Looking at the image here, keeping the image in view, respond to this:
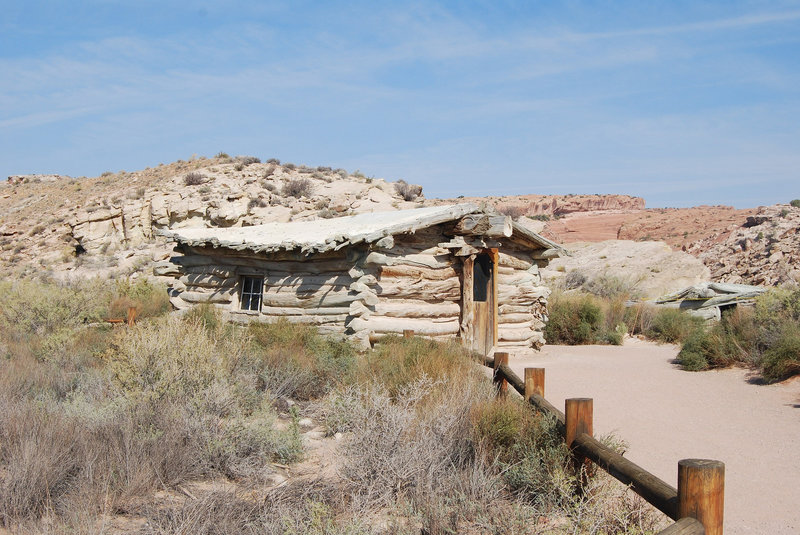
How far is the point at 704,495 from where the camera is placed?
312 centimetres

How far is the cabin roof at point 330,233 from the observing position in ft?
37.7

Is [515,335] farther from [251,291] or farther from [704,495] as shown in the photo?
[704,495]

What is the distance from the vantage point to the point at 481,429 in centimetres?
567

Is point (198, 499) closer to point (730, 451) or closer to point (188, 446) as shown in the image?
point (188, 446)

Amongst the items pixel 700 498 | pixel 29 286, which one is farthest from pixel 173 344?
pixel 29 286

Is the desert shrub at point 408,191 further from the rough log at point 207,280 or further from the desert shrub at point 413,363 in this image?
the desert shrub at point 413,363

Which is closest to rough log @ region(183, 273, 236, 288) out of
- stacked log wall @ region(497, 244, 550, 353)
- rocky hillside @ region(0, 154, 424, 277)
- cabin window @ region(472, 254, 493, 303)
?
cabin window @ region(472, 254, 493, 303)

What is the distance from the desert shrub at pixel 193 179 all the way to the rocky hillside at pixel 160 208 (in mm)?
59

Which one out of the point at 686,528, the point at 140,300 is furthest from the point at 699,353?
the point at 140,300

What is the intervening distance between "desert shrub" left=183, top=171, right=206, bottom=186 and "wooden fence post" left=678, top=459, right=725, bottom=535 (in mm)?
37607

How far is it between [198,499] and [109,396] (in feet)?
9.81

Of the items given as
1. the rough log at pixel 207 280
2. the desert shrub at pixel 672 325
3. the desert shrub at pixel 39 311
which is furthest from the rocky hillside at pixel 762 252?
the desert shrub at pixel 39 311

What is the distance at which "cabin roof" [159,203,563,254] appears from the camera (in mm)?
11484

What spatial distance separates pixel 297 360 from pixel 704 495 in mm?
7140
